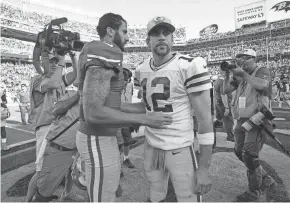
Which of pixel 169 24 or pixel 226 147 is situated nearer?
pixel 169 24

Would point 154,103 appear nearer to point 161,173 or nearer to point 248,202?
point 161,173

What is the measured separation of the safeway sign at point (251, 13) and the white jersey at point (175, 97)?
Result: 46.7 metres

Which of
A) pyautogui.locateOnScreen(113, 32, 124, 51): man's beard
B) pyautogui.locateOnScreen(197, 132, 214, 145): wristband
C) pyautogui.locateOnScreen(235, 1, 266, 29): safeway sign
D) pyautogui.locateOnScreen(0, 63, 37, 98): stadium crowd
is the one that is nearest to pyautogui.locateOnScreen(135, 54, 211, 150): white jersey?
pyautogui.locateOnScreen(197, 132, 214, 145): wristband

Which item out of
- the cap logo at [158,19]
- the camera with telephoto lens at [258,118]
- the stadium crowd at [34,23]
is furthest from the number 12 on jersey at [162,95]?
the stadium crowd at [34,23]

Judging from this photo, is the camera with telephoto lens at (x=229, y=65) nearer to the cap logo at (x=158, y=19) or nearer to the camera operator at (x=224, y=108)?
the cap logo at (x=158, y=19)

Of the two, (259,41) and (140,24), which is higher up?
(140,24)

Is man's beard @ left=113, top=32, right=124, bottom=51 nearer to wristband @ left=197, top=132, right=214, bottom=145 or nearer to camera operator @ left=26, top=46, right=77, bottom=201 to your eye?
wristband @ left=197, top=132, right=214, bottom=145

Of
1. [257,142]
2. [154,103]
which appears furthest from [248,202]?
[154,103]

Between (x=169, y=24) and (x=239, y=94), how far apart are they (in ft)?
7.00

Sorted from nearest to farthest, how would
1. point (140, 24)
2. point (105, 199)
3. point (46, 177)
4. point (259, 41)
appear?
1. point (105, 199)
2. point (46, 177)
3. point (259, 41)
4. point (140, 24)

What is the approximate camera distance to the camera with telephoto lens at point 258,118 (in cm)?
332

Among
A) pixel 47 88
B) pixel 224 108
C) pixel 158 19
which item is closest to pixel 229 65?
pixel 158 19

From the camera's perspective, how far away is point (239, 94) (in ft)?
12.0

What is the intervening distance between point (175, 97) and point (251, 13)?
155 ft
